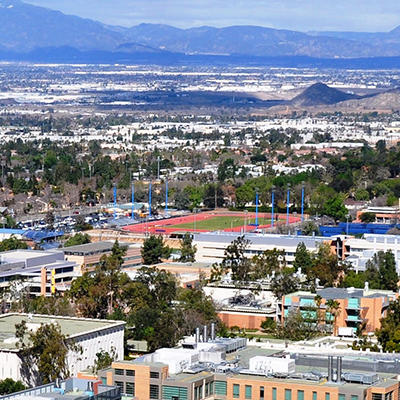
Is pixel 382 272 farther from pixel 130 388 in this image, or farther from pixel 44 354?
pixel 130 388

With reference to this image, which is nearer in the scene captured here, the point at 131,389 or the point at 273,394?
the point at 273,394

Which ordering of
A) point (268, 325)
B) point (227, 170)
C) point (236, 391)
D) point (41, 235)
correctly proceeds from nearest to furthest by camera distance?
point (236, 391)
point (268, 325)
point (41, 235)
point (227, 170)

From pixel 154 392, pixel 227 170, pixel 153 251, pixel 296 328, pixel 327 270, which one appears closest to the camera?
pixel 154 392

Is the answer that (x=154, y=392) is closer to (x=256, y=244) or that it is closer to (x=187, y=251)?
(x=187, y=251)

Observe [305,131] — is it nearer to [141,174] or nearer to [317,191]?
[141,174]

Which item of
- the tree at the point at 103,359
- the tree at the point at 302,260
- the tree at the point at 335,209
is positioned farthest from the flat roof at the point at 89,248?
the tree at the point at 103,359

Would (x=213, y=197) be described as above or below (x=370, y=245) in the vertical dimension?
below

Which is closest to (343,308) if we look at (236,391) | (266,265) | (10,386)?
(266,265)

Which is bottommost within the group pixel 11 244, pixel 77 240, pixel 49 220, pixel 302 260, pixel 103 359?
pixel 49 220
